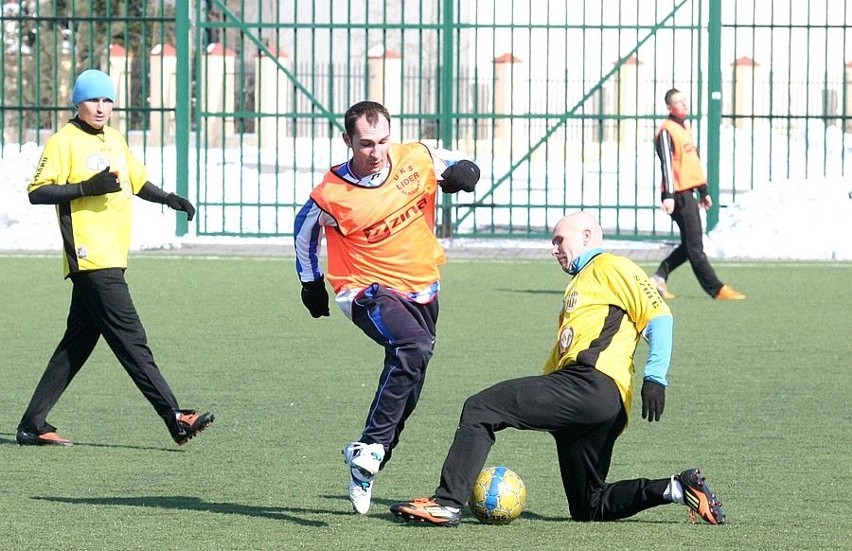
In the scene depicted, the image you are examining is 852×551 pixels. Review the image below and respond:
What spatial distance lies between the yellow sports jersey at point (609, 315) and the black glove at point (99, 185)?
2595 mm

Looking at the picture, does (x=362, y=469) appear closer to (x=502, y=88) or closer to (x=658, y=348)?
(x=658, y=348)

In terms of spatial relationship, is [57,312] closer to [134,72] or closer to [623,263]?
[623,263]

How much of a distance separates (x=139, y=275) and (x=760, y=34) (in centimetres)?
2787

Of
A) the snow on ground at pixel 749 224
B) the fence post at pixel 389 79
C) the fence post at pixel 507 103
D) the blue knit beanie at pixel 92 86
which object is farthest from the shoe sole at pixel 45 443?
the fence post at pixel 507 103

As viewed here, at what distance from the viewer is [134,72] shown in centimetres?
4072

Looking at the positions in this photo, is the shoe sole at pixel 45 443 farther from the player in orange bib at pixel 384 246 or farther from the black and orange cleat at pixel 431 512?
the black and orange cleat at pixel 431 512

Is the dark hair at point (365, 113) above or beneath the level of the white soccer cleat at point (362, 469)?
above

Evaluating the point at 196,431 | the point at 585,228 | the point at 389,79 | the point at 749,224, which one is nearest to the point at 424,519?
→ the point at 585,228

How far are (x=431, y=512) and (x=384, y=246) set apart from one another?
111 cm

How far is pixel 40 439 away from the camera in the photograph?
8727mm

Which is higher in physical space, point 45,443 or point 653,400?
point 653,400

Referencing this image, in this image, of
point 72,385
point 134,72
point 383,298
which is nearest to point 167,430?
point 72,385

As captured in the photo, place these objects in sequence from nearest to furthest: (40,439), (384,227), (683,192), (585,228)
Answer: (585,228), (384,227), (40,439), (683,192)

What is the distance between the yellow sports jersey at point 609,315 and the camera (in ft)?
22.0
